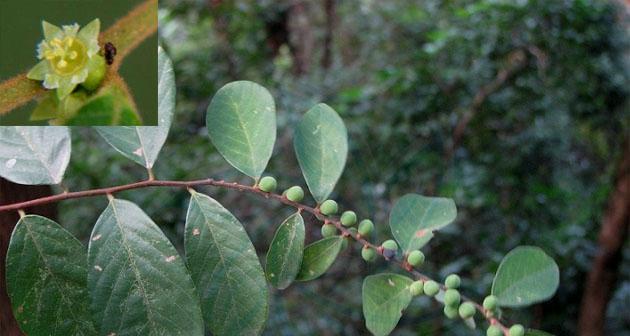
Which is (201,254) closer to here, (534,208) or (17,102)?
(17,102)

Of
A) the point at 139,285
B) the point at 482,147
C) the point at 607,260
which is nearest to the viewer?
the point at 139,285

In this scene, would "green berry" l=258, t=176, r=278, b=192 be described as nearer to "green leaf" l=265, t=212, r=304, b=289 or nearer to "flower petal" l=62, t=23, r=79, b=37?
"green leaf" l=265, t=212, r=304, b=289

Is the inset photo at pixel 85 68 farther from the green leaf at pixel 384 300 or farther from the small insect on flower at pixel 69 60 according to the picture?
the green leaf at pixel 384 300

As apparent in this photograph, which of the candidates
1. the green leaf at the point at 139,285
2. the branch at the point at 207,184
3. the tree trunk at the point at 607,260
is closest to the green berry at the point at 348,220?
the branch at the point at 207,184

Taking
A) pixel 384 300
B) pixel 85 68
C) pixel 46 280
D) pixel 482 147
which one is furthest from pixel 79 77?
pixel 482 147

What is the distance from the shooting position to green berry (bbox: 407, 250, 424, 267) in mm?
421

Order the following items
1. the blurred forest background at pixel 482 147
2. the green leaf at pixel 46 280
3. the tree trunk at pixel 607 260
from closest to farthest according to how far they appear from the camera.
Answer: the green leaf at pixel 46 280, the blurred forest background at pixel 482 147, the tree trunk at pixel 607 260

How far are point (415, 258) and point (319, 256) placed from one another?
0.06 metres

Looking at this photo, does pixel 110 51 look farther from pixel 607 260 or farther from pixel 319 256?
pixel 607 260

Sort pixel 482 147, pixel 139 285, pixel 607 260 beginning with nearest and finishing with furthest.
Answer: pixel 139 285 → pixel 607 260 → pixel 482 147

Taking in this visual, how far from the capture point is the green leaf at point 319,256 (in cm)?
42

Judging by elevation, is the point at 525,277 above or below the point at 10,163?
below

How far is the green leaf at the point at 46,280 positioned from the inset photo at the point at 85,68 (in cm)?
7

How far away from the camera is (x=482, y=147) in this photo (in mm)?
1996
